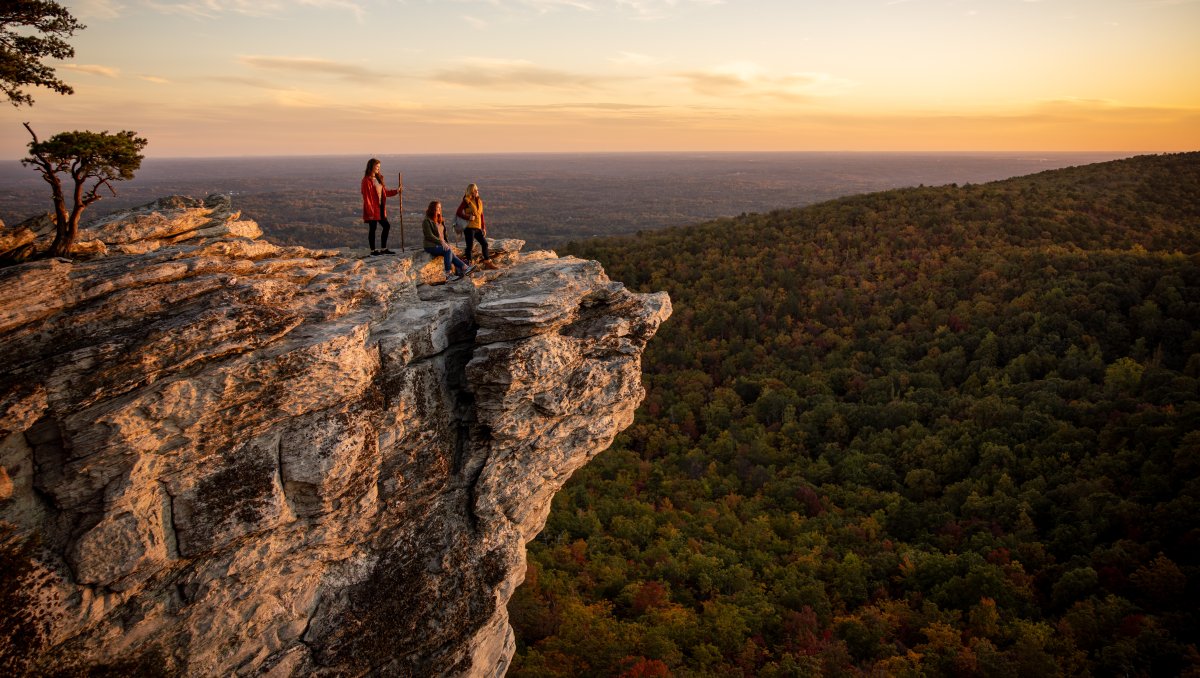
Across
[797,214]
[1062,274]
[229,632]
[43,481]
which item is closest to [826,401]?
[1062,274]

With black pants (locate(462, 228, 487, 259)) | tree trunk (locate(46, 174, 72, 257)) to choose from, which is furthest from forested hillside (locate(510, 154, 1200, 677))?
tree trunk (locate(46, 174, 72, 257))

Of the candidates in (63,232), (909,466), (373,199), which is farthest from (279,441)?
(909,466)

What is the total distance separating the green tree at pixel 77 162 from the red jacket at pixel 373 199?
3841 mm

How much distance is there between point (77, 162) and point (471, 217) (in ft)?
22.3

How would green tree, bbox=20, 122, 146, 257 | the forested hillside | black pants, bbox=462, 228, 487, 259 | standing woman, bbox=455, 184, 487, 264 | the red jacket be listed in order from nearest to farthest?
green tree, bbox=20, 122, 146, 257, the red jacket, standing woman, bbox=455, 184, 487, 264, black pants, bbox=462, 228, 487, 259, the forested hillside

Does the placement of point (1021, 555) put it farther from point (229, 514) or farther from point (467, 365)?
point (229, 514)

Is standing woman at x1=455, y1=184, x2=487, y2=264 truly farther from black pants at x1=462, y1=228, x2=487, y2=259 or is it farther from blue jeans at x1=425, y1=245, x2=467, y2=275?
blue jeans at x1=425, y1=245, x2=467, y2=275

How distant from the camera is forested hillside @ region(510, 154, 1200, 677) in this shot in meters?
19.8

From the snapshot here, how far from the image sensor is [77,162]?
959 cm

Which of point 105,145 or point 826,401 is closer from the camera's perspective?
point 105,145

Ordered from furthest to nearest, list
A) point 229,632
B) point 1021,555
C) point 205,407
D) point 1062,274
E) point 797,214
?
1. point 797,214
2. point 1062,274
3. point 1021,555
4. point 229,632
5. point 205,407

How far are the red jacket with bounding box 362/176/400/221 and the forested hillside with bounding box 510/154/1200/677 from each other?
47.5 feet

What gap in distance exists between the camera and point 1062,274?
3531cm

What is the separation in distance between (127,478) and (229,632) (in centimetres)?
299
